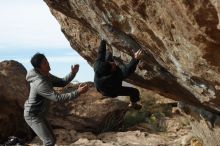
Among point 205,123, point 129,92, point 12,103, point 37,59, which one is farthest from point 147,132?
point 37,59

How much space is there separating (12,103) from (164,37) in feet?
34.8

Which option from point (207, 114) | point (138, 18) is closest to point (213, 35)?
point (138, 18)

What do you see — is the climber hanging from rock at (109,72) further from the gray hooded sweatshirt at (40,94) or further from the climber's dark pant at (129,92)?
the gray hooded sweatshirt at (40,94)

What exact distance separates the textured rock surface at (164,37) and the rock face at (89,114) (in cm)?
696

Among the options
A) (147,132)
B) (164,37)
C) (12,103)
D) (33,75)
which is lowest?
(147,132)

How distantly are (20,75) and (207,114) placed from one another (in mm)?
8042

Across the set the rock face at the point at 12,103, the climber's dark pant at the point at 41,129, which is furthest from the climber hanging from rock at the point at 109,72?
the rock face at the point at 12,103

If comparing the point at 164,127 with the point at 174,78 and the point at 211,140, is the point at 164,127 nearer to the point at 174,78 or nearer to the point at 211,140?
the point at 211,140

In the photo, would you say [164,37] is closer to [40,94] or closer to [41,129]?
[40,94]

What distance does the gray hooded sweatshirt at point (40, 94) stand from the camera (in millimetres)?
9023

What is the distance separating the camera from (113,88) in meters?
9.96

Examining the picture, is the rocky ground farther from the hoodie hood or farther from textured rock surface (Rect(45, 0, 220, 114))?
the hoodie hood

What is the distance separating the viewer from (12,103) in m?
17.3

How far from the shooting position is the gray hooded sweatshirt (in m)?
9.02
